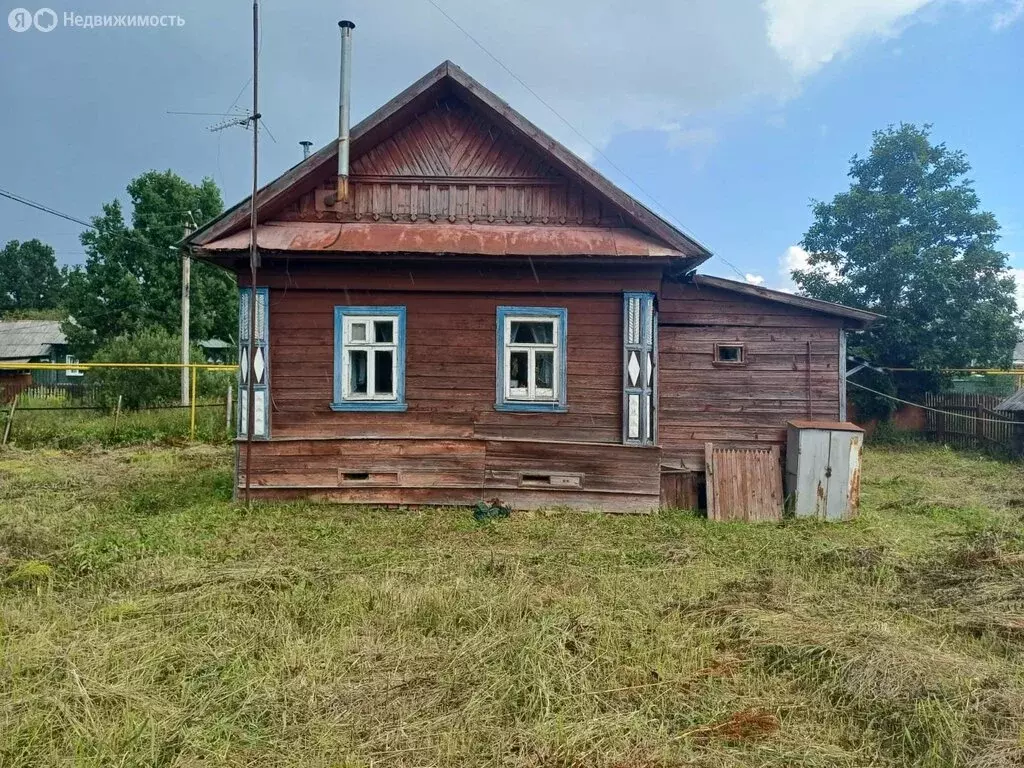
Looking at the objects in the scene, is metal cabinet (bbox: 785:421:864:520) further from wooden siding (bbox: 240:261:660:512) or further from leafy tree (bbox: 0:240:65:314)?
leafy tree (bbox: 0:240:65:314)

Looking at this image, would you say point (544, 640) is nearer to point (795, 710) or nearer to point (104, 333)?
point (795, 710)

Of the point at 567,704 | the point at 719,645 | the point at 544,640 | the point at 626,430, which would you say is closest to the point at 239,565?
the point at 544,640

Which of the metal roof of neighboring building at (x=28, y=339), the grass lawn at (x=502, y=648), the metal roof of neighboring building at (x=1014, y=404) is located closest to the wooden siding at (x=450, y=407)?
the grass lawn at (x=502, y=648)

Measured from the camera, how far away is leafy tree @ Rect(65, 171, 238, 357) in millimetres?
27766

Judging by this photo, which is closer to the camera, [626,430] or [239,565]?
[239,565]

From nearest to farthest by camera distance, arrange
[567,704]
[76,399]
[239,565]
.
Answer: [567,704] < [239,565] < [76,399]

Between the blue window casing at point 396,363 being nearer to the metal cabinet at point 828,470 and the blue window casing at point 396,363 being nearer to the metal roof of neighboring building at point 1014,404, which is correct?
the metal cabinet at point 828,470

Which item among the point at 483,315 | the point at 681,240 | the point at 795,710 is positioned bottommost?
the point at 795,710

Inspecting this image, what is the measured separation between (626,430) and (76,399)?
1665 cm

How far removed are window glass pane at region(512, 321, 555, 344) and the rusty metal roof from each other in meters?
1.04

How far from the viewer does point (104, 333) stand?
28.2 m

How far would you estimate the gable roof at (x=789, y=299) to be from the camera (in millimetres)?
8203

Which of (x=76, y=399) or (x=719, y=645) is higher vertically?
(x=76, y=399)

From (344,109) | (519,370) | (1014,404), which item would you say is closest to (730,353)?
(519,370)
